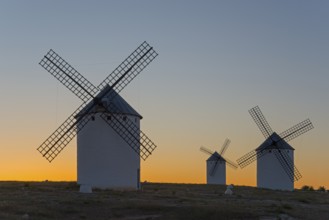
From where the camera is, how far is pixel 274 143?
6200 cm

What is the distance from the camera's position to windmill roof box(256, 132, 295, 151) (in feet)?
204

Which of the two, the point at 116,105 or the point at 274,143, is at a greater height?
Answer: the point at 116,105

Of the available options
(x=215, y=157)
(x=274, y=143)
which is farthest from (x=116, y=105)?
(x=215, y=157)

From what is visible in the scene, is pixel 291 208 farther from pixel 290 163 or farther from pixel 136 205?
pixel 290 163

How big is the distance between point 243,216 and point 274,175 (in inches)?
1458

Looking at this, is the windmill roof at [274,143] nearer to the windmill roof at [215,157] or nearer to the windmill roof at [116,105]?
the windmill roof at [215,157]

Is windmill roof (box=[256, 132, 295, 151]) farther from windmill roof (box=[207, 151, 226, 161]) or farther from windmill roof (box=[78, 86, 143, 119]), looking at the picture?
windmill roof (box=[78, 86, 143, 119])

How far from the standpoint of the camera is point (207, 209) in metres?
26.4

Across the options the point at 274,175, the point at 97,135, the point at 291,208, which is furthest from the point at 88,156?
the point at 274,175

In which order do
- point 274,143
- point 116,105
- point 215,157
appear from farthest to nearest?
point 215,157 → point 274,143 → point 116,105

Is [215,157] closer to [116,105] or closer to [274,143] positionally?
[274,143]

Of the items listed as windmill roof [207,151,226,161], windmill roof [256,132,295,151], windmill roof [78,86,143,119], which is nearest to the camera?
windmill roof [78,86,143,119]

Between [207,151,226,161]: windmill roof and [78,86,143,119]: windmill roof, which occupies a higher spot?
[78,86,143,119]: windmill roof

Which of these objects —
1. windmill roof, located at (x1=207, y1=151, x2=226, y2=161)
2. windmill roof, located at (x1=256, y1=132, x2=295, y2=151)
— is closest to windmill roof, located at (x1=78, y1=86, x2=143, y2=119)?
windmill roof, located at (x1=256, y1=132, x2=295, y2=151)
